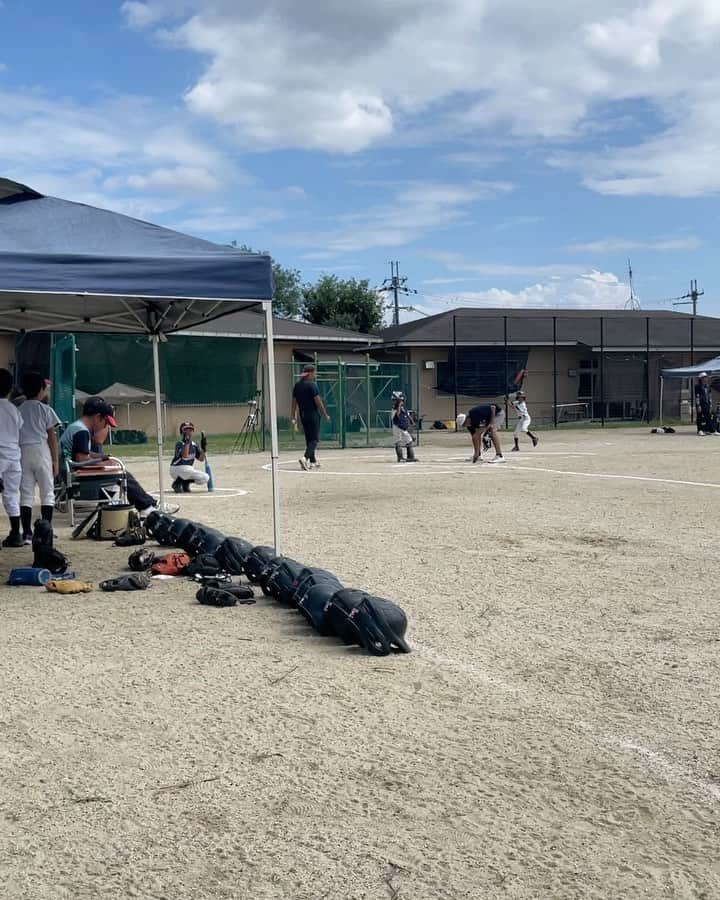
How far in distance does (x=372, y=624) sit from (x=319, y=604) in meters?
0.59

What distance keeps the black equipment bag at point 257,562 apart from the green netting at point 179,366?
67.7 feet

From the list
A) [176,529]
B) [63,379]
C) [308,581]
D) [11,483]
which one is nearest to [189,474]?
[63,379]

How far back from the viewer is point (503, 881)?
2.94 metres

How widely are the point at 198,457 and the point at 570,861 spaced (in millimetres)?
12569

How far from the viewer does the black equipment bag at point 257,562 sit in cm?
732

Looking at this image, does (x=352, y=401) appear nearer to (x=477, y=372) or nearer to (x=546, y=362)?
(x=477, y=372)

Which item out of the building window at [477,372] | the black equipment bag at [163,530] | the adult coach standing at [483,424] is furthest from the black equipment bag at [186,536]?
the building window at [477,372]

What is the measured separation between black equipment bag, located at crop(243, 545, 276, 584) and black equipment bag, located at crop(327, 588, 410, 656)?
169 cm

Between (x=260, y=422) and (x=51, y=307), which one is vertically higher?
(x=51, y=307)

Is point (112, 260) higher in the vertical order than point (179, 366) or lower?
lower

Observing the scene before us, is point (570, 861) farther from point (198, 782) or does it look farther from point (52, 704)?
point (52, 704)

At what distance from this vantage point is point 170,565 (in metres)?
7.99

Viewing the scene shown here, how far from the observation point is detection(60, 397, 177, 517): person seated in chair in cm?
1095

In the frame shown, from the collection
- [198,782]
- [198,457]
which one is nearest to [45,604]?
[198,782]
